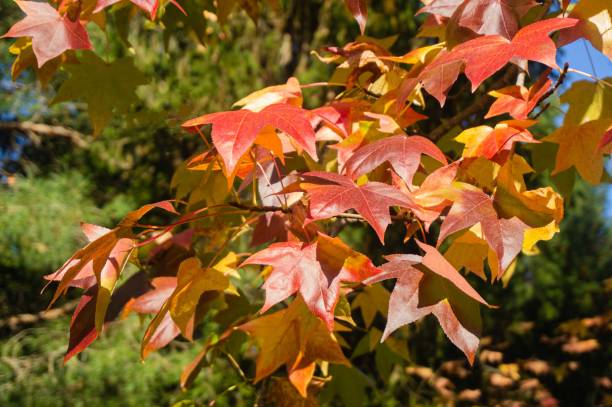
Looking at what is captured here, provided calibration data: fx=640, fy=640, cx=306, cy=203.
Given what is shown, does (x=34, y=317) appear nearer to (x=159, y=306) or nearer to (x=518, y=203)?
(x=159, y=306)

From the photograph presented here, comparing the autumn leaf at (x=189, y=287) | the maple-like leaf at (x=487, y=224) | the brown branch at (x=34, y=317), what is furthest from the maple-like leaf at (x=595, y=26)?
the brown branch at (x=34, y=317)

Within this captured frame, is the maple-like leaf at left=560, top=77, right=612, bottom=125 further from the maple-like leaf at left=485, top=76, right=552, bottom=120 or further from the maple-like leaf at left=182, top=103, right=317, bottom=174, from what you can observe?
the maple-like leaf at left=182, top=103, right=317, bottom=174

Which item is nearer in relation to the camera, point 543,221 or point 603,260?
point 543,221

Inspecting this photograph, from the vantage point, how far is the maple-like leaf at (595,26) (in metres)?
0.67

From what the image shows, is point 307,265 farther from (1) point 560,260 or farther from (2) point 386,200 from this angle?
(1) point 560,260

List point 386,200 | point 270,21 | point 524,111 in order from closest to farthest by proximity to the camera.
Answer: point 386,200 < point 524,111 < point 270,21

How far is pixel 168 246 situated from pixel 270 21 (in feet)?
6.33

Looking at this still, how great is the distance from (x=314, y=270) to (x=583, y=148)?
373 mm

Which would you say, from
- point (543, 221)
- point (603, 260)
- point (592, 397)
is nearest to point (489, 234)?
point (543, 221)

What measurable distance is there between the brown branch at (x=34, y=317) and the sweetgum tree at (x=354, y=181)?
1380 mm

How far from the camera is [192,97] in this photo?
8.16 ft

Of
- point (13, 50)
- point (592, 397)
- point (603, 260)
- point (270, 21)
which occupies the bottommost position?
point (592, 397)

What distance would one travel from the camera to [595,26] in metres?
0.67

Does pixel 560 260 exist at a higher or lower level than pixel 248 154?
lower
